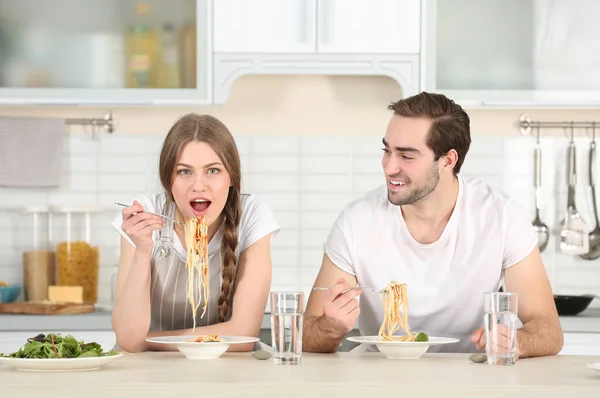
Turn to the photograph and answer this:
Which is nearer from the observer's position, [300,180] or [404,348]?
[404,348]

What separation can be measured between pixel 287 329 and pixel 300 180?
2.20m

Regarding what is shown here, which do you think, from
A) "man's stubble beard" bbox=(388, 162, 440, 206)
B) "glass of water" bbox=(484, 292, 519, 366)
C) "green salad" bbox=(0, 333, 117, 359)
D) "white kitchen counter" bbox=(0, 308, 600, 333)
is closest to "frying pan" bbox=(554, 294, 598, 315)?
"white kitchen counter" bbox=(0, 308, 600, 333)

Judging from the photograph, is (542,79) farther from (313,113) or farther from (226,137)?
(226,137)

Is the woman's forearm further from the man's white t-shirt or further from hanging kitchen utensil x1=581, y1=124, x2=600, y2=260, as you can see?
hanging kitchen utensil x1=581, y1=124, x2=600, y2=260

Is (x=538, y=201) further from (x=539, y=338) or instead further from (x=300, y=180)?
(x=539, y=338)

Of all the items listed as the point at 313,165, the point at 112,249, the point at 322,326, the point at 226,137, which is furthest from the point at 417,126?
the point at 112,249

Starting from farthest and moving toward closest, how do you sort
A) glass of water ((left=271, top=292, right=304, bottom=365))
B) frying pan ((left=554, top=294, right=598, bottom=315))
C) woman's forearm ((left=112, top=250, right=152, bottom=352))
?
frying pan ((left=554, top=294, right=598, bottom=315)) → woman's forearm ((left=112, top=250, right=152, bottom=352)) → glass of water ((left=271, top=292, right=304, bottom=365))

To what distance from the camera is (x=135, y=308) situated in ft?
7.84

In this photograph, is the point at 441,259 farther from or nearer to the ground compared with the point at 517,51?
nearer to the ground


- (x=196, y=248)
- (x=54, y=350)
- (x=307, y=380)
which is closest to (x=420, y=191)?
(x=196, y=248)

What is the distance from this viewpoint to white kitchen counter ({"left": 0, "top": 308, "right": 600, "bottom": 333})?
11.6 ft

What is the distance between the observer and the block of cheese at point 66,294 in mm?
3816

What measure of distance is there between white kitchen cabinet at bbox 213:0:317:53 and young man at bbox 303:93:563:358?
3.71ft

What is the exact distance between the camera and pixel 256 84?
412 centimetres
